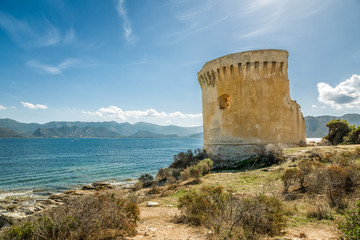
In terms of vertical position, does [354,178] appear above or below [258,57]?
below

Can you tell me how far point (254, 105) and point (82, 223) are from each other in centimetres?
1317

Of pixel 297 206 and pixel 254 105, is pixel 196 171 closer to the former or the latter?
pixel 297 206

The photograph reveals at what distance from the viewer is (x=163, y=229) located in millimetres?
4273

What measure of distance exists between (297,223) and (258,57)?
12.1m

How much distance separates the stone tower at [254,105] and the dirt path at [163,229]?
10095 millimetres

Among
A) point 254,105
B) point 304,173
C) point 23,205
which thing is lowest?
point 23,205

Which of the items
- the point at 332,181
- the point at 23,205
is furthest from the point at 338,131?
the point at 23,205

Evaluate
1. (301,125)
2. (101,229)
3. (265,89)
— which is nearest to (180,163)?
(265,89)

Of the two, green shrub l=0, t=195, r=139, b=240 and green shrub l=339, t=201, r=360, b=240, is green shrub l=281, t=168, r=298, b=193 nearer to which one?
green shrub l=339, t=201, r=360, b=240

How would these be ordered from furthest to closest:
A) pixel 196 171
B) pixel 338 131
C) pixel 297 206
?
1. pixel 338 131
2. pixel 196 171
3. pixel 297 206

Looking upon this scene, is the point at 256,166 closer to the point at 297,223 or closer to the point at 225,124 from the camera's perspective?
the point at 225,124

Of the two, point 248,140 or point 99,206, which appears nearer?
point 99,206

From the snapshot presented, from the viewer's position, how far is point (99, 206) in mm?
4078

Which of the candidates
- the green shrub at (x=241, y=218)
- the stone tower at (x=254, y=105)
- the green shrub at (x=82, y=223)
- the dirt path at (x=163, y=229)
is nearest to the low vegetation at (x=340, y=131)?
the stone tower at (x=254, y=105)
